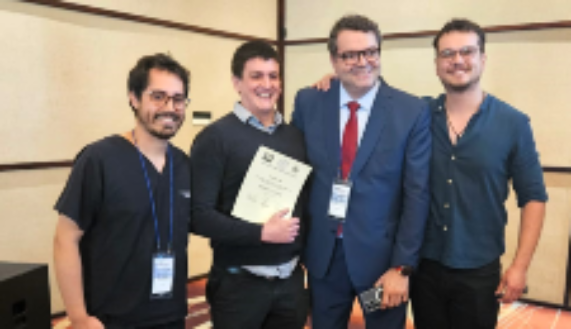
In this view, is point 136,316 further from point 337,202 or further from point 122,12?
point 122,12

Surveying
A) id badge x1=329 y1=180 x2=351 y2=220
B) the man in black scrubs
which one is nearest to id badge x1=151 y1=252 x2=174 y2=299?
the man in black scrubs

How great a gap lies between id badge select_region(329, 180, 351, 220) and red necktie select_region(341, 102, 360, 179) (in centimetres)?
5

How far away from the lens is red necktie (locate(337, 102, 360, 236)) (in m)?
1.75

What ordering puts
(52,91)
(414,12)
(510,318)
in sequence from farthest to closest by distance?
(414,12), (510,318), (52,91)

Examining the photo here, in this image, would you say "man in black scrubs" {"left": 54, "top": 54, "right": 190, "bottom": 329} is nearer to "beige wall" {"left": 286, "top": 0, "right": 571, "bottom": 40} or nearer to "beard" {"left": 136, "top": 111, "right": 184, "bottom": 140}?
"beard" {"left": 136, "top": 111, "right": 184, "bottom": 140}

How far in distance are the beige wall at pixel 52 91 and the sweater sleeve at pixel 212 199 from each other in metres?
1.63

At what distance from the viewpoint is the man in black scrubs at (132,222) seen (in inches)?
55.5

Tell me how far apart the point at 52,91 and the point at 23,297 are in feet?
5.75

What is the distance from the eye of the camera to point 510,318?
3207 mm

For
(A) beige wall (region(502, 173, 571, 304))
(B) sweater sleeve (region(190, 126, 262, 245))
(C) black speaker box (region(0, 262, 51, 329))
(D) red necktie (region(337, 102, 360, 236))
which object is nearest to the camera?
(C) black speaker box (region(0, 262, 51, 329))

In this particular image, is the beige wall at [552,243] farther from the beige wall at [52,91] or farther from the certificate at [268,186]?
the beige wall at [52,91]

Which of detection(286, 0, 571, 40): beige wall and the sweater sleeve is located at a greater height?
detection(286, 0, 571, 40): beige wall

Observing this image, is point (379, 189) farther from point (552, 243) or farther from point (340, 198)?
point (552, 243)

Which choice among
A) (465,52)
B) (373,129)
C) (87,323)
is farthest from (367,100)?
(87,323)
